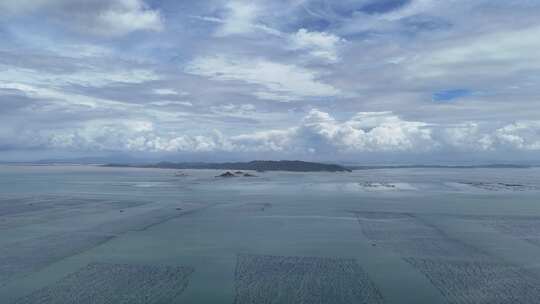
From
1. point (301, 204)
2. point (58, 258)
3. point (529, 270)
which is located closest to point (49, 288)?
point (58, 258)

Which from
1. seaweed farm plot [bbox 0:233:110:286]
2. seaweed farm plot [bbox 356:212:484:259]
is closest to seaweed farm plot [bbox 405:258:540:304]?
seaweed farm plot [bbox 356:212:484:259]

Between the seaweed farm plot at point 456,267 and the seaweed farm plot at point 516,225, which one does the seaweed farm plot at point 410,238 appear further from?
the seaweed farm plot at point 516,225

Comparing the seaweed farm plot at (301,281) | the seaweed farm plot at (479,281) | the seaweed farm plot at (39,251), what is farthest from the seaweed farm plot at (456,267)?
the seaweed farm plot at (39,251)

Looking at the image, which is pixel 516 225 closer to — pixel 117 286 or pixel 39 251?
pixel 117 286

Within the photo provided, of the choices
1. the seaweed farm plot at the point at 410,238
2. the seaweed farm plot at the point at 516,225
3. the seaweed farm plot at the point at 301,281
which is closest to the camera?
the seaweed farm plot at the point at 301,281

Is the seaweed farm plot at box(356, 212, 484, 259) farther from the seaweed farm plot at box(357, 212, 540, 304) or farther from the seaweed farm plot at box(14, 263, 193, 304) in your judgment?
the seaweed farm plot at box(14, 263, 193, 304)
